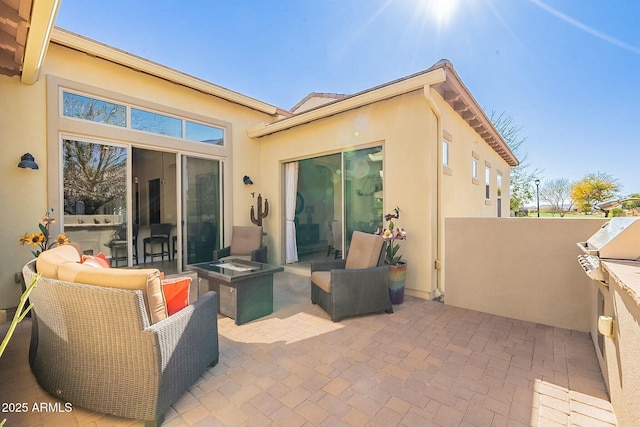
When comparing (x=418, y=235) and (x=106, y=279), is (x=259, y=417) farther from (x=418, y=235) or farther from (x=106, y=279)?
(x=418, y=235)

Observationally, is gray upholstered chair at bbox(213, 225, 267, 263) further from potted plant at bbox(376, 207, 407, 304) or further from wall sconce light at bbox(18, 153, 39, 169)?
wall sconce light at bbox(18, 153, 39, 169)

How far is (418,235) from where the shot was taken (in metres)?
4.43

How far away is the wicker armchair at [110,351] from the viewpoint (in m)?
1.72

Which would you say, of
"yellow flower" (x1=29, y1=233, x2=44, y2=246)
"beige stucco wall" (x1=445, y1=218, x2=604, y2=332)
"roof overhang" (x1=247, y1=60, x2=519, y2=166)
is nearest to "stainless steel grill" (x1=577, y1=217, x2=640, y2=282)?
"beige stucco wall" (x1=445, y1=218, x2=604, y2=332)

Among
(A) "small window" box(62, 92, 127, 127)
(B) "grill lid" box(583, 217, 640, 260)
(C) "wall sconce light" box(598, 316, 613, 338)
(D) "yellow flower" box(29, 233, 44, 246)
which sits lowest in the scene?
(C) "wall sconce light" box(598, 316, 613, 338)

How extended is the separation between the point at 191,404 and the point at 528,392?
8.36 feet

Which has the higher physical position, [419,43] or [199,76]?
[419,43]

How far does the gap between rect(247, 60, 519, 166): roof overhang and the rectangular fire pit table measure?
10.2 feet

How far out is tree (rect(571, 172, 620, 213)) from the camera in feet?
64.9

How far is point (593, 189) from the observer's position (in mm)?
20375

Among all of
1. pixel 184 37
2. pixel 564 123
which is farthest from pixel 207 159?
pixel 564 123

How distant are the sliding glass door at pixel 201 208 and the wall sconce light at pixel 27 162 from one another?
7.21ft

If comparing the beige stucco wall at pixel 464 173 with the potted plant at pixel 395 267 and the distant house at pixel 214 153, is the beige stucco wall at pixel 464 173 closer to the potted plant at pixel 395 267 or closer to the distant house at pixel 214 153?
the distant house at pixel 214 153

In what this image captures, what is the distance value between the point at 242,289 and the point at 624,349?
3.31 meters
